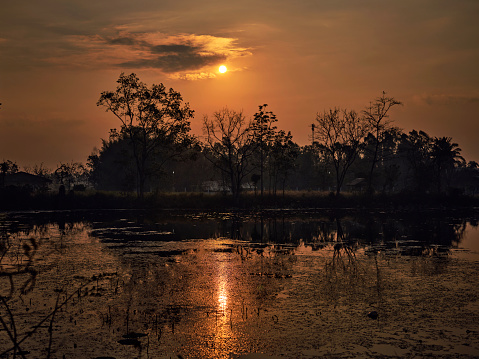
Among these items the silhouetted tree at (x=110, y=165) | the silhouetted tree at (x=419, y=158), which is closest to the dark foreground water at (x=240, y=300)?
the silhouetted tree at (x=419, y=158)

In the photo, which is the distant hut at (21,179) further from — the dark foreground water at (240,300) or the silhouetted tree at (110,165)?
the dark foreground water at (240,300)

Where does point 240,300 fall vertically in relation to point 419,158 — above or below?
below

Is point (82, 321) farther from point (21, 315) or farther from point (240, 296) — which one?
point (240, 296)

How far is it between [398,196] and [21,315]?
7463 centimetres

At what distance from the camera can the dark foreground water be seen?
11.4 m

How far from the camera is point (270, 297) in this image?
16266mm

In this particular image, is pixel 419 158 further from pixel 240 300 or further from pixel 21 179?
pixel 240 300

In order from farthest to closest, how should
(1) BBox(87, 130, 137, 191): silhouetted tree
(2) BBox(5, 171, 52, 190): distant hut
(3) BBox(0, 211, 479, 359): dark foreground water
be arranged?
1. (1) BBox(87, 130, 137, 191): silhouetted tree
2. (2) BBox(5, 171, 52, 190): distant hut
3. (3) BBox(0, 211, 479, 359): dark foreground water

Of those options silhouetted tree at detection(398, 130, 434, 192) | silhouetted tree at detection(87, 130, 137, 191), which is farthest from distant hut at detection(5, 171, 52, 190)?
silhouetted tree at detection(398, 130, 434, 192)

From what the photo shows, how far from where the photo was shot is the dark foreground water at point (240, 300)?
451 inches

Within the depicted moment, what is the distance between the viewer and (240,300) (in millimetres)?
15891

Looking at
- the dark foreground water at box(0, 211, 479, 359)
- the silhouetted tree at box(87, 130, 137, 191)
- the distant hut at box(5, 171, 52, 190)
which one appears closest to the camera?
the dark foreground water at box(0, 211, 479, 359)

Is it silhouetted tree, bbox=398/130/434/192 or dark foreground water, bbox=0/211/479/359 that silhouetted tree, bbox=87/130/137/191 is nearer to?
silhouetted tree, bbox=398/130/434/192

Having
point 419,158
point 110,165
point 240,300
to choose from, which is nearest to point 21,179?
point 110,165
